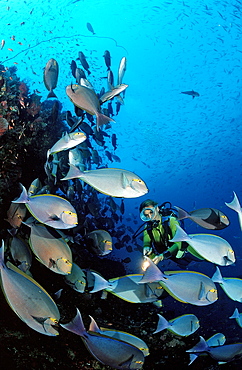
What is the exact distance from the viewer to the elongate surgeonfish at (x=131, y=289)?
236cm

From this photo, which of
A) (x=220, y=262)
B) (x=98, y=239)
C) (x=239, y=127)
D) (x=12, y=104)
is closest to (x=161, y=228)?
(x=98, y=239)

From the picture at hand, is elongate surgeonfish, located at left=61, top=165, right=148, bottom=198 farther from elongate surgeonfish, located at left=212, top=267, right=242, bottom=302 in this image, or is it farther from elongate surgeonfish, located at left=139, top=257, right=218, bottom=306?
elongate surgeonfish, located at left=212, top=267, right=242, bottom=302

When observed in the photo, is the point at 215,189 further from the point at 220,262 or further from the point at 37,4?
the point at 220,262

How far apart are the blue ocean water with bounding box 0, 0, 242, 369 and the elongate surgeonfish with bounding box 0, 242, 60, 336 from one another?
214 inches

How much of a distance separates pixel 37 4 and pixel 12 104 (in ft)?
45.0

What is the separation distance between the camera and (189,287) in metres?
2.33

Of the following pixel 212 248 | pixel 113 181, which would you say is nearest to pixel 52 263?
pixel 113 181

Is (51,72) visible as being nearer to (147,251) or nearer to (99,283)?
(99,283)

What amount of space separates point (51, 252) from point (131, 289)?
962mm

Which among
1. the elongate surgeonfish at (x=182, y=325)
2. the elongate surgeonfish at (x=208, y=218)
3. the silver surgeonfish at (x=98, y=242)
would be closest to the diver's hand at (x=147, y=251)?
the silver surgeonfish at (x=98, y=242)

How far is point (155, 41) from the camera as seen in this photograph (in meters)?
30.2

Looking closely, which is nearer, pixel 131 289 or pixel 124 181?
pixel 124 181

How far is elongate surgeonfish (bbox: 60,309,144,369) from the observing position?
6.17 ft

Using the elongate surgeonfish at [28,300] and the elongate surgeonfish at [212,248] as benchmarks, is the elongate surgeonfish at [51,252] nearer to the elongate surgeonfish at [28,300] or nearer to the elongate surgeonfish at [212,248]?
the elongate surgeonfish at [28,300]
